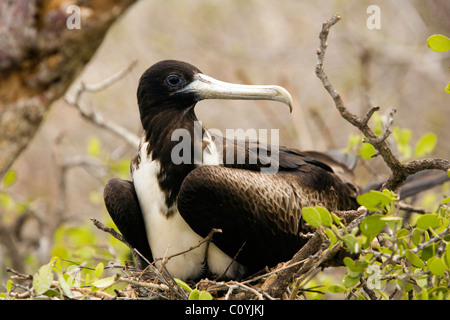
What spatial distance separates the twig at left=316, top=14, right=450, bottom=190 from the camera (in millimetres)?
2395

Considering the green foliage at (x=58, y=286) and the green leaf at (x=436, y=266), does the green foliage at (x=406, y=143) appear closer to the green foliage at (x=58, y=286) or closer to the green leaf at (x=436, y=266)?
the green leaf at (x=436, y=266)

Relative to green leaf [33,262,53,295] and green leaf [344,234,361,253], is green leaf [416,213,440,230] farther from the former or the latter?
green leaf [33,262,53,295]

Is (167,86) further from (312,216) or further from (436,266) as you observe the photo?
(436,266)

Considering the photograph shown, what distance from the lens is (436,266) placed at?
2.21 meters

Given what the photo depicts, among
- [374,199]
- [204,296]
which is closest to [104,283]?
[204,296]

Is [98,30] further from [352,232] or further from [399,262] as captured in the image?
[399,262]

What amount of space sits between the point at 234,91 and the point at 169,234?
2.63 feet

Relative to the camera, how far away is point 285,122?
7453 mm

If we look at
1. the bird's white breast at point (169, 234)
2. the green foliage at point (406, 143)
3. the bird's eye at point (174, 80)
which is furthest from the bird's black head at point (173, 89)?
the green foliage at point (406, 143)

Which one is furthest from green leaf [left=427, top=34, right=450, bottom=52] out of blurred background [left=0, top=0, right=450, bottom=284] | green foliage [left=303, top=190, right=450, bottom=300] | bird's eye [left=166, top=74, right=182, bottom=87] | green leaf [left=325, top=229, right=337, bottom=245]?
blurred background [left=0, top=0, right=450, bottom=284]

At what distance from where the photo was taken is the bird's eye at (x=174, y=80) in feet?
11.0

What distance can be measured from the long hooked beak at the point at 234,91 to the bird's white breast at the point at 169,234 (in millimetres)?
442
